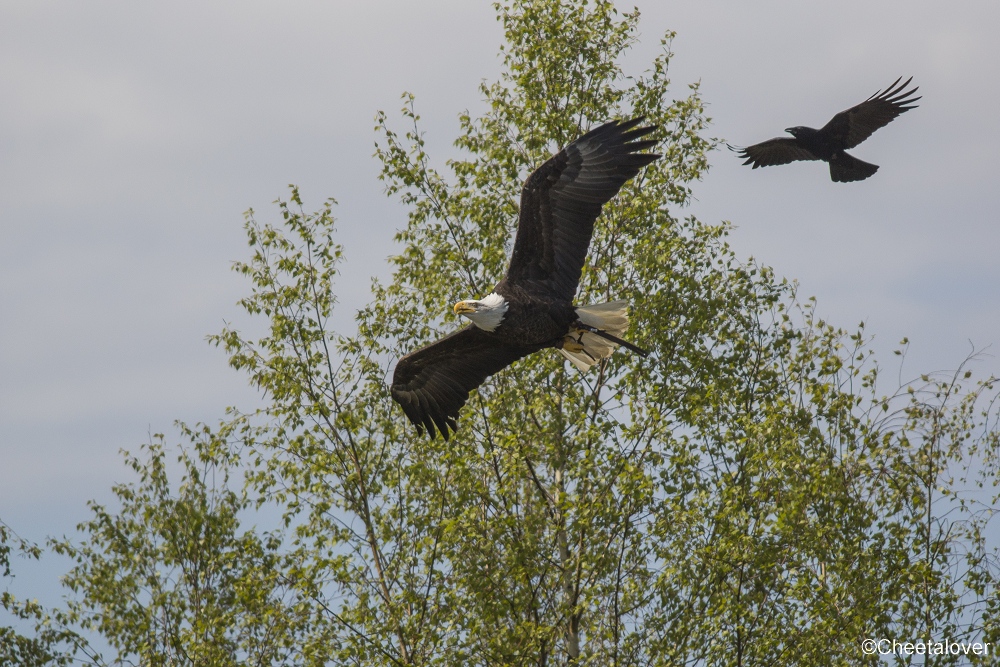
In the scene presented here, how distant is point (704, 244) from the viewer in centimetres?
1168

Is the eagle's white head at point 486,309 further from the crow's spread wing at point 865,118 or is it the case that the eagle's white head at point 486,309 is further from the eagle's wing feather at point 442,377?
the crow's spread wing at point 865,118

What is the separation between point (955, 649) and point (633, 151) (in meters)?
4.22

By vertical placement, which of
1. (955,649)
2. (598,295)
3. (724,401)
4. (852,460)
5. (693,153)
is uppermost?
(693,153)

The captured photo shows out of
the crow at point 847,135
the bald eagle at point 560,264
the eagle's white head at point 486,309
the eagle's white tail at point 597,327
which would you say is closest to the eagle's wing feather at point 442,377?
the bald eagle at point 560,264

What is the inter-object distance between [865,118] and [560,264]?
397 centimetres

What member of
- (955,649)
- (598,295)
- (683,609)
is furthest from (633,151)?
(955,649)

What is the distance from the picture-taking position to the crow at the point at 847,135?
11422 mm

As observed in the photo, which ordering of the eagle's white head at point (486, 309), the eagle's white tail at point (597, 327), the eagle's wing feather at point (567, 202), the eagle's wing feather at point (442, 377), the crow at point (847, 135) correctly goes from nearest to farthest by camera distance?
the eagle's wing feather at point (567, 202) → the eagle's white head at point (486, 309) → the eagle's white tail at point (597, 327) → the eagle's wing feather at point (442, 377) → the crow at point (847, 135)

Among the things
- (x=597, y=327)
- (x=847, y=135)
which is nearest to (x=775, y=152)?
(x=847, y=135)

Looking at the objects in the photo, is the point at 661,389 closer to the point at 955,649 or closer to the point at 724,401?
the point at 724,401

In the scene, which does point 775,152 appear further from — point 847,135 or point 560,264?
point 560,264

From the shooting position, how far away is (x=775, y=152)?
1209 cm

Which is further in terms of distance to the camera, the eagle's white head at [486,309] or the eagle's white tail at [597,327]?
the eagle's white tail at [597,327]

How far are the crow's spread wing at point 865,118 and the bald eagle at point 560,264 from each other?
3.30m
